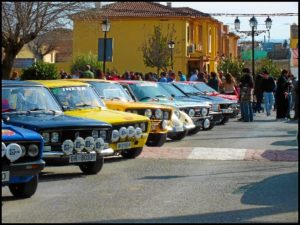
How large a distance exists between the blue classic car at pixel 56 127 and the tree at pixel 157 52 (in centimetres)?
3874

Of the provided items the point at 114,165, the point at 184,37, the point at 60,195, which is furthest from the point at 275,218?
the point at 184,37

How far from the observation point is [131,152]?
1372 cm

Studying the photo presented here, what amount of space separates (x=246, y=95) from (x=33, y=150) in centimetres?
1558

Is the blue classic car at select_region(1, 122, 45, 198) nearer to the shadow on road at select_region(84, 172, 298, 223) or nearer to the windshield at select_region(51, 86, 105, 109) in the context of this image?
the shadow on road at select_region(84, 172, 298, 223)

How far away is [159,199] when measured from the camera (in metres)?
9.20

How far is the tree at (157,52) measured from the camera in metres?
50.9

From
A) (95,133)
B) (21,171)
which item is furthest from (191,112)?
(21,171)

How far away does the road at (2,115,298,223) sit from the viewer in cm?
787

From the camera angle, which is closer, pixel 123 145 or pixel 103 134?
pixel 103 134

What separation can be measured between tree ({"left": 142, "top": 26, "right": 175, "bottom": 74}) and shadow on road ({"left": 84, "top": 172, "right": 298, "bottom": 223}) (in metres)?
39.9

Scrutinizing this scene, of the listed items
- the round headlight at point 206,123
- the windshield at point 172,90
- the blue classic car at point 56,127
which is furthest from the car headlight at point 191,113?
the blue classic car at point 56,127

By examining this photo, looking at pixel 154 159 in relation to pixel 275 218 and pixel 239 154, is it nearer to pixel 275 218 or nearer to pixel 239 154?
pixel 239 154

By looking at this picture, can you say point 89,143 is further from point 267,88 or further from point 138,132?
point 267,88

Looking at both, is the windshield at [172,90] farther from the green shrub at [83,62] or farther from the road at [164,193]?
the green shrub at [83,62]
